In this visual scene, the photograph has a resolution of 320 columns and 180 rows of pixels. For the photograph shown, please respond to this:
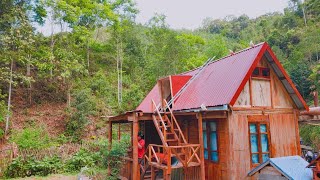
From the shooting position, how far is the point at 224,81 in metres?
10.7

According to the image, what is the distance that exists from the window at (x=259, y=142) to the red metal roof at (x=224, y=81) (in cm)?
169

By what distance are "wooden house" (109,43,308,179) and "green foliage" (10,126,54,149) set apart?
8.20 meters

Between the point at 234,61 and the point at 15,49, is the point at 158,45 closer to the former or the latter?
the point at 15,49

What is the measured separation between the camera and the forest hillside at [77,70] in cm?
1706

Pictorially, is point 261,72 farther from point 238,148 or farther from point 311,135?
point 311,135

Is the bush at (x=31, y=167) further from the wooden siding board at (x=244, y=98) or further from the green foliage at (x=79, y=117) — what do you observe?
the wooden siding board at (x=244, y=98)

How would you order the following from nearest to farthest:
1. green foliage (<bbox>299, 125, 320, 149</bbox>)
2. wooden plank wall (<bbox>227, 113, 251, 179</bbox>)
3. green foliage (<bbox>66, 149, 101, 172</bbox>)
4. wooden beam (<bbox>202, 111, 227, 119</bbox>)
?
wooden plank wall (<bbox>227, 113, 251, 179</bbox>), wooden beam (<bbox>202, 111, 227, 119</bbox>), green foliage (<bbox>66, 149, 101, 172</bbox>), green foliage (<bbox>299, 125, 320, 149</bbox>)

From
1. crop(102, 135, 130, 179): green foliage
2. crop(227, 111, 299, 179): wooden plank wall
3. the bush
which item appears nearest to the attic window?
crop(227, 111, 299, 179): wooden plank wall

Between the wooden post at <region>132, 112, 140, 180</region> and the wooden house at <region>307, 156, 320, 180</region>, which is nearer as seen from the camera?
the wooden house at <region>307, 156, 320, 180</region>

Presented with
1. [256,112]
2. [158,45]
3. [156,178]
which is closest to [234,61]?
[256,112]

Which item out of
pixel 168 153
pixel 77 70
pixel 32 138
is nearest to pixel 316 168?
pixel 168 153

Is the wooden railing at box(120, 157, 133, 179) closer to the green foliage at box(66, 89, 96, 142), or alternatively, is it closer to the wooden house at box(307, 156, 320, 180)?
the wooden house at box(307, 156, 320, 180)

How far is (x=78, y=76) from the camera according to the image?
2658 cm

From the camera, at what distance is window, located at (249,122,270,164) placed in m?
9.89
